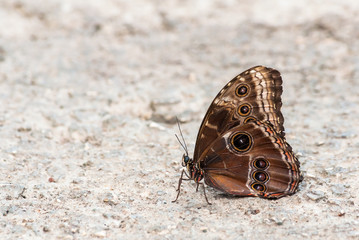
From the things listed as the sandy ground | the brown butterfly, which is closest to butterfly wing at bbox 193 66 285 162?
the brown butterfly

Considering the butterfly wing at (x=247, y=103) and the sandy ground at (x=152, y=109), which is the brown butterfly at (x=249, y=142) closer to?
the butterfly wing at (x=247, y=103)

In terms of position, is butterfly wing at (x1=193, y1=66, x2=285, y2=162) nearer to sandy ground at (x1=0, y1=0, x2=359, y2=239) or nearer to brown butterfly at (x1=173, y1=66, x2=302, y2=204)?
brown butterfly at (x1=173, y1=66, x2=302, y2=204)

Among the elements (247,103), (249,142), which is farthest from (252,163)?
(247,103)

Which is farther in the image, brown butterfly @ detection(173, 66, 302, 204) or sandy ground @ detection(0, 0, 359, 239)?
brown butterfly @ detection(173, 66, 302, 204)

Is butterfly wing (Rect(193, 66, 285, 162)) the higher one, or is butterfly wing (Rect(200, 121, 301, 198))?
butterfly wing (Rect(193, 66, 285, 162))

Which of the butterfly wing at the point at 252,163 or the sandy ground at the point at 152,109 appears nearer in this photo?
the sandy ground at the point at 152,109

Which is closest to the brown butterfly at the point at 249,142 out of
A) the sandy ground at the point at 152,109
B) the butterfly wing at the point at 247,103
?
the butterfly wing at the point at 247,103
